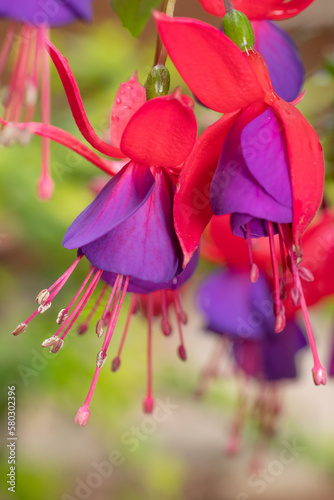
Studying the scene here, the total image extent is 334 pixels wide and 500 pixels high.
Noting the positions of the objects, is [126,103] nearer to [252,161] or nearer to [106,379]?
[252,161]

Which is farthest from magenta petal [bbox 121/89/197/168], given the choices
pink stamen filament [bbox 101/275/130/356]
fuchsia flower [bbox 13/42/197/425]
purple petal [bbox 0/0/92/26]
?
purple petal [bbox 0/0/92/26]

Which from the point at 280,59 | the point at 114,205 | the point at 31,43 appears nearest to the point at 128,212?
the point at 114,205

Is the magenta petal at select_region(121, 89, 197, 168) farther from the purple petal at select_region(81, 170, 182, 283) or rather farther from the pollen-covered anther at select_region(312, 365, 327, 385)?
the pollen-covered anther at select_region(312, 365, 327, 385)

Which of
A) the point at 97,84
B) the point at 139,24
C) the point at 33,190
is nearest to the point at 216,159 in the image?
the point at 139,24

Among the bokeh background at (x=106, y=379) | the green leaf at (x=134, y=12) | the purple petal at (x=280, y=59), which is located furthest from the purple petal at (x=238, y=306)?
the green leaf at (x=134, y=12)

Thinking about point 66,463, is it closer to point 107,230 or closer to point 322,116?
point 322,116

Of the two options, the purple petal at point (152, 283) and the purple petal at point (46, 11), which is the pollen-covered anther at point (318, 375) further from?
the purple petal at point (46, 11)
